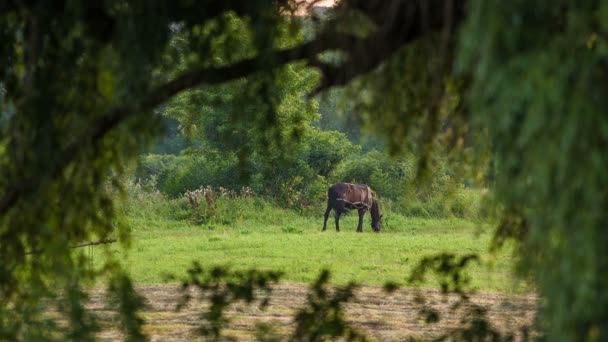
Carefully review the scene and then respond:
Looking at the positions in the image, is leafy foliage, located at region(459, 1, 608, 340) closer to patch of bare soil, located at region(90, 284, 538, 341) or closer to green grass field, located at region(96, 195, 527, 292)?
patch of bare soil, located at region(90, 284, 538, 341)

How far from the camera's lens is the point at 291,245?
54.7 ft

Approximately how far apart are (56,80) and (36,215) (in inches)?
20.5

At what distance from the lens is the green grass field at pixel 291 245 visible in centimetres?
1322

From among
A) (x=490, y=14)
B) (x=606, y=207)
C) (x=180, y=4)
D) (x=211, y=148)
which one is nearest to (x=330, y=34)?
(x=180, y=4)

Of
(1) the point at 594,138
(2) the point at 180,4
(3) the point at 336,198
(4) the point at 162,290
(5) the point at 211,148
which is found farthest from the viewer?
(5) the point at 211,148

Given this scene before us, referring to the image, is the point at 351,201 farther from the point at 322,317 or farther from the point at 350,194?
the point at 322,317

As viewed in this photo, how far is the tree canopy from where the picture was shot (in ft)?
7.42

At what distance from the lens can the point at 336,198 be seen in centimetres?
2188

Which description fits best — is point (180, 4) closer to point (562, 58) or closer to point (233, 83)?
point (233, 83)

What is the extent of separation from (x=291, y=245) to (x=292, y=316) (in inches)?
348

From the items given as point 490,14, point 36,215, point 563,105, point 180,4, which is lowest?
point 36,215

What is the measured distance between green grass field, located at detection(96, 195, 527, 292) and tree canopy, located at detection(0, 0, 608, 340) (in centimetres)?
605

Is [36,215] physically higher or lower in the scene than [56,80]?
lower

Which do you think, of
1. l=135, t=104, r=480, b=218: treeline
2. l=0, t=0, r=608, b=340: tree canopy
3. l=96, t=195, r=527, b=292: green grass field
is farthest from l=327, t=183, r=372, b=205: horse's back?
l=0, t=0, r=608, b=340: tree canopy
